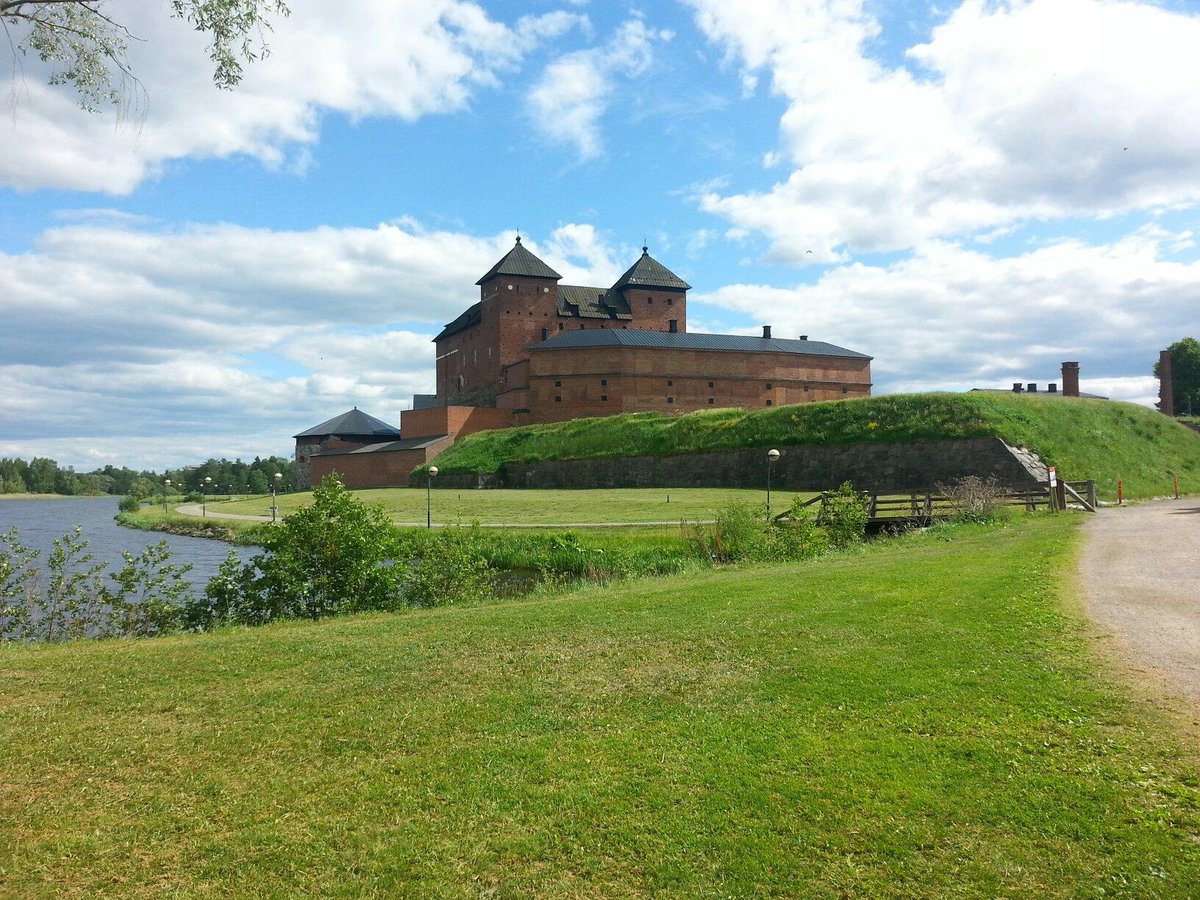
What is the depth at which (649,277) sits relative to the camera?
77375 millimetres

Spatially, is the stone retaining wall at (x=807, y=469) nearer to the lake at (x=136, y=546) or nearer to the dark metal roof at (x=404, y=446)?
the dark metal roof at (x=404, y=446)

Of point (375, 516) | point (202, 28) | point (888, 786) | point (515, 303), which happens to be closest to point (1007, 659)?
point (888, 786)

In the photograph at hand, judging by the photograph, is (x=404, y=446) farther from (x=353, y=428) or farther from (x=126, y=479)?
(x=126, y=479)

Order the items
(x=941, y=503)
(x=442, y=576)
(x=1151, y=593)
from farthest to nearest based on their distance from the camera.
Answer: (x=941, y=503) < (x=442, y=576) < (x=1151, y=593)

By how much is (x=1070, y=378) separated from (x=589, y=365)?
3657 centimetres

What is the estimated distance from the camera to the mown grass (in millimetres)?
4113

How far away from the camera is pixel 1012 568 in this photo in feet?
41.3

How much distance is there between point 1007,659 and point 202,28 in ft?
32.1

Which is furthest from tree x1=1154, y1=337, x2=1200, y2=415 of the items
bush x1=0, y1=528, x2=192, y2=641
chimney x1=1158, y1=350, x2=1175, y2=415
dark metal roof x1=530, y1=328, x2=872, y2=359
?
bush x1=0, y1=528, x2=192, y2=641

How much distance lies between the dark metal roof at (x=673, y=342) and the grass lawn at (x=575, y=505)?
54.5ft

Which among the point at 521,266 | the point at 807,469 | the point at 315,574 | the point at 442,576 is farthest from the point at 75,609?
the point at 521,266

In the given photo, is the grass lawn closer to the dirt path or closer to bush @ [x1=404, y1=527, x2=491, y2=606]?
the dirt path

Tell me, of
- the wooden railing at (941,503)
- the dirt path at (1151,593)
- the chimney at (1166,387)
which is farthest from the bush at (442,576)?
the chimney at (1166,387)

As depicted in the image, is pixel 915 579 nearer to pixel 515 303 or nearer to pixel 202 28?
pixel 202 28
